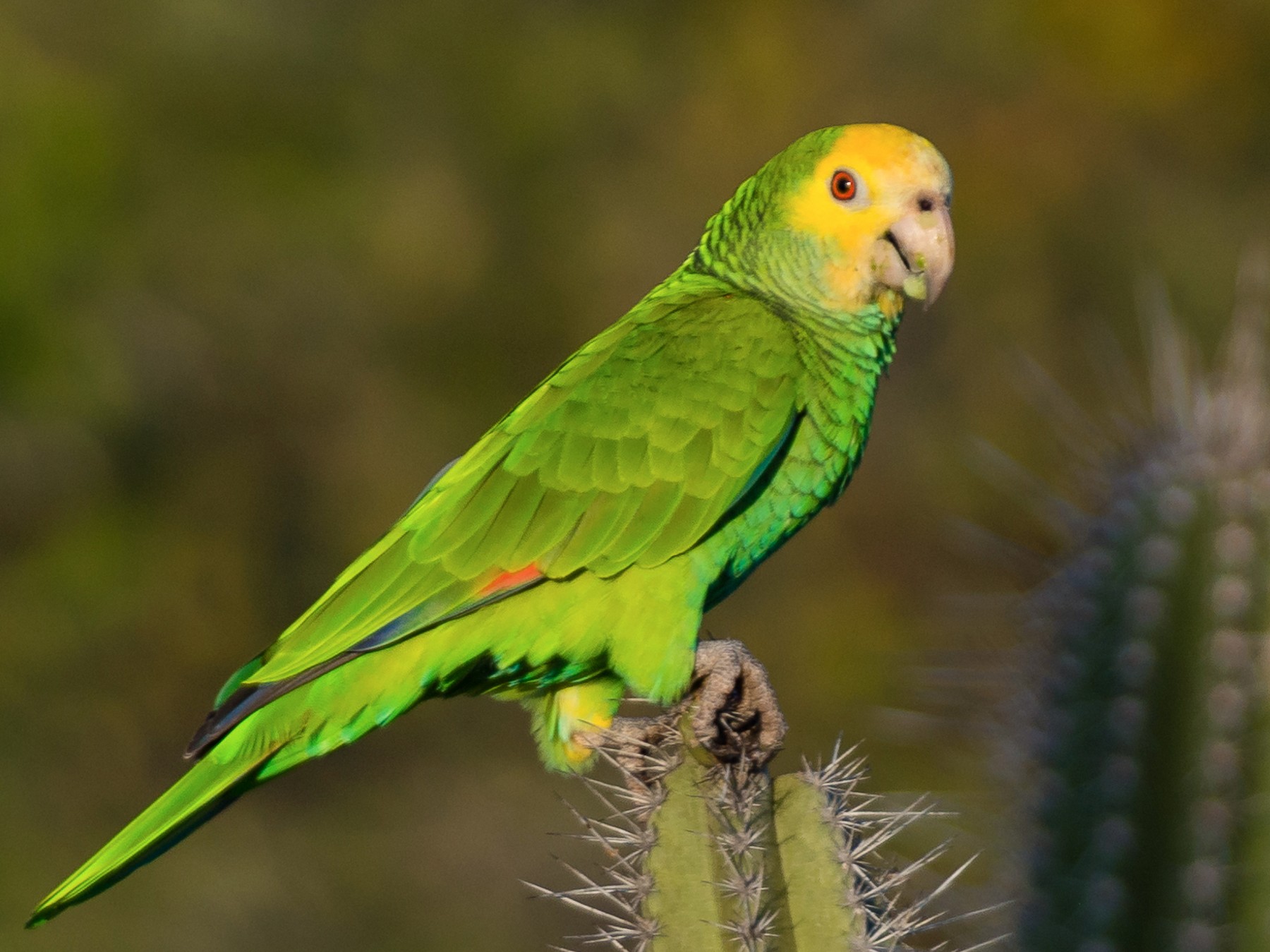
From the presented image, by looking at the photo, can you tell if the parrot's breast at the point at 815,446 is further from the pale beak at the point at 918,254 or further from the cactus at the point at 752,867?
the cactus at the point at 752,867

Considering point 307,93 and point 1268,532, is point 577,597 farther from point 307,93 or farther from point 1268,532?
point 307,93

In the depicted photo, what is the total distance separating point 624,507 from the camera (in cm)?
245

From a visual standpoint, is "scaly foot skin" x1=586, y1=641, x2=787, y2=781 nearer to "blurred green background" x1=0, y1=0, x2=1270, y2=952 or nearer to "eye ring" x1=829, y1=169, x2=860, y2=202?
"eye ring" x1=829, y1=169, x2=860, y2=202

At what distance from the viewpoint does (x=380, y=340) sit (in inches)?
242

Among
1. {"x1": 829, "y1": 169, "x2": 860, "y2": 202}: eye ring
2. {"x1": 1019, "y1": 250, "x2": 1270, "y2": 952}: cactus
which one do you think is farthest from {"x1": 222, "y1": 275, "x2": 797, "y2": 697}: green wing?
{"x1": 1019, "y1": 250, "x2": 1270, "y2": 952}: cactus

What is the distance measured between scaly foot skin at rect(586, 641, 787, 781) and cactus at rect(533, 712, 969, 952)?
9cm

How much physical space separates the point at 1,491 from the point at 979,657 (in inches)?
174

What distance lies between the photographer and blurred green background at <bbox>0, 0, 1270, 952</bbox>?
561cm

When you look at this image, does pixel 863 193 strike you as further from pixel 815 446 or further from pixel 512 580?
pixel 512 580

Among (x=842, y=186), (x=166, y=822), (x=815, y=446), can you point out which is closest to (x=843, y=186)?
(x=842, y=186)

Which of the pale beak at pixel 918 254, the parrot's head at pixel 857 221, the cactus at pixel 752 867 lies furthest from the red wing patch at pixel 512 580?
the pale beak at pixel 918 254

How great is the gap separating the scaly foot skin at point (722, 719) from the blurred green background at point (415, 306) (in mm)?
3422

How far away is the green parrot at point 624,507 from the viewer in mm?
2305

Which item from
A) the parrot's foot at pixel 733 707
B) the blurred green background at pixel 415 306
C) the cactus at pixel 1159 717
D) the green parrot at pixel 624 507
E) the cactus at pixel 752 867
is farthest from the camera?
the blurred green background at pixel 415 306
